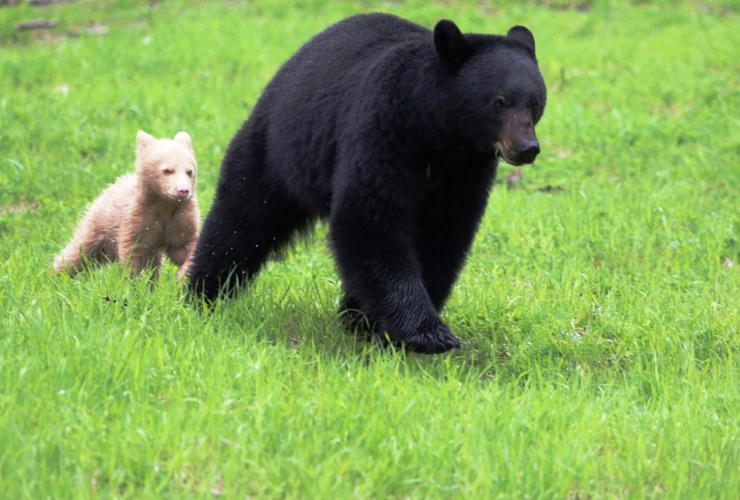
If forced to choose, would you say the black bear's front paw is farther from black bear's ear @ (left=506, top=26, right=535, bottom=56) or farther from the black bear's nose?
black bear's ear @ (left=506, top=26, right=535, bottom=56)

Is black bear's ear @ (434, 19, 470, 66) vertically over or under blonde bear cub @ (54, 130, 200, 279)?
over

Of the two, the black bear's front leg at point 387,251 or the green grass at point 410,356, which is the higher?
the black bear's front leg at point 387,251

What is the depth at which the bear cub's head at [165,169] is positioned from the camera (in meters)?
5.80

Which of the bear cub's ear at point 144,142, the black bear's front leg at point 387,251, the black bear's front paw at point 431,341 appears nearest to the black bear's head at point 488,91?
the black bear's front leg at point 387,251

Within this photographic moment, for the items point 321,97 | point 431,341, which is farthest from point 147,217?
point 431,341

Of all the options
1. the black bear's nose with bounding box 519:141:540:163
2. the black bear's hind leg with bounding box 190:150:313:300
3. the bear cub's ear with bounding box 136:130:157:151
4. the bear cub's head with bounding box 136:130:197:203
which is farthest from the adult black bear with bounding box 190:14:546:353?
the bear cub's ear with bounding box 136:130:157:151

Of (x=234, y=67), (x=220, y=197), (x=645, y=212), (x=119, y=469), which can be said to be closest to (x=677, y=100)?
(x=645, y=212)

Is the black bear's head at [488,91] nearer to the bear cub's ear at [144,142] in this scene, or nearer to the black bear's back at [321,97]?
the black bear's back at [321,97]

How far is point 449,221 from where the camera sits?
5.25m

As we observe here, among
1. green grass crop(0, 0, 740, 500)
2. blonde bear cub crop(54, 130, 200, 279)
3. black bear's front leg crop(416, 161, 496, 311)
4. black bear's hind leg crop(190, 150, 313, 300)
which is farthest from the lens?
blonde bear cub crop(54, 130, 200, 279)

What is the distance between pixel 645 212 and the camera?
8.03 meters

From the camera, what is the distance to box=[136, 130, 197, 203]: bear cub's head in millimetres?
5797

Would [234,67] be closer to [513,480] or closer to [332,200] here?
[332,200]

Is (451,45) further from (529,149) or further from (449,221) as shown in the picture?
(449,221)
